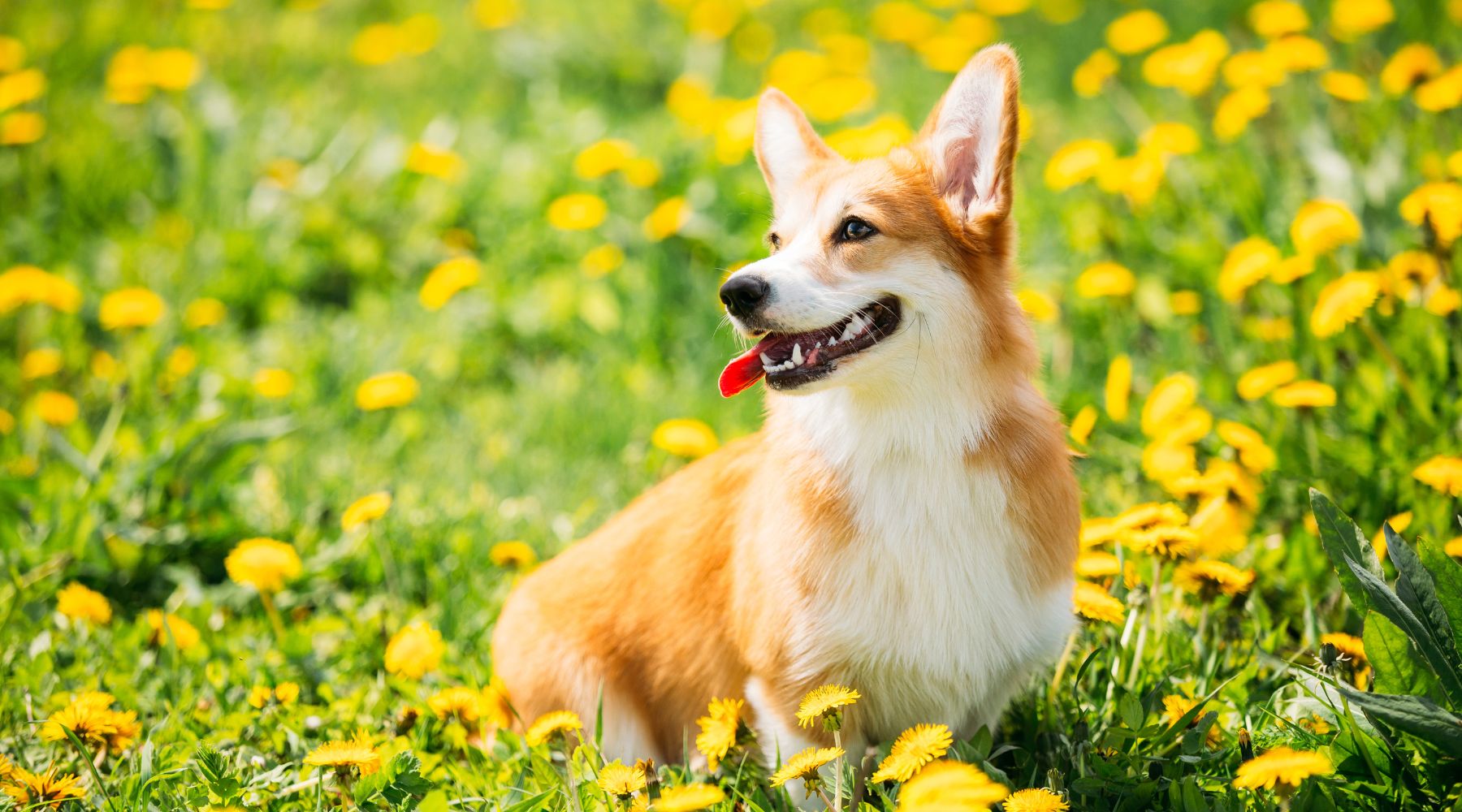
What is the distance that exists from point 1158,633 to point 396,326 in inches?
134

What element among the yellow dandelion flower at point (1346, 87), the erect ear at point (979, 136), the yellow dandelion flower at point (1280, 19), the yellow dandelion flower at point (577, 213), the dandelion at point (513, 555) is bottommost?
the dandelion at point (513, 555)

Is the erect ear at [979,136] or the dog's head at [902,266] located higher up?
the erect ear at [979,136]

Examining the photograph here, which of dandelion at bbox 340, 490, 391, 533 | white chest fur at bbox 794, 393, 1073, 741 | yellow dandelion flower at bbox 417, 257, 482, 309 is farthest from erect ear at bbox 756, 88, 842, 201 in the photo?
yellow dandelion flower at bbox 417, 257, 482, 309

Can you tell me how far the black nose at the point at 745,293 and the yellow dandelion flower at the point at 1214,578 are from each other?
1141 mm

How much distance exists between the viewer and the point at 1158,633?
2.62m

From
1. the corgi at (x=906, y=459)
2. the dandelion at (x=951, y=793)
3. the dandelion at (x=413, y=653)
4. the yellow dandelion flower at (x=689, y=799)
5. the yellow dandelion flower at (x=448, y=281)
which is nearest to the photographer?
the dandelion at (x=951, y=793)

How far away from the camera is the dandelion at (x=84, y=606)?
295 centimetres

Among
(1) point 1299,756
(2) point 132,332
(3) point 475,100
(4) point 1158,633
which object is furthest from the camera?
(3) point 475,100

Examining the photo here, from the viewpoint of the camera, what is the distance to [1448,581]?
208cm

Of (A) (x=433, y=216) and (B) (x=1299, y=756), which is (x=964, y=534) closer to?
(B) (x=1299, y=756)

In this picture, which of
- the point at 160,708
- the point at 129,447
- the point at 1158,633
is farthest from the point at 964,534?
the point at 129,447

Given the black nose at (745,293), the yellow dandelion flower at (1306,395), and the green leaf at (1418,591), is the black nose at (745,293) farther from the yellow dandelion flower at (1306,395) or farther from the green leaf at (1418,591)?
the yellow dandelion flower at (1306,395)

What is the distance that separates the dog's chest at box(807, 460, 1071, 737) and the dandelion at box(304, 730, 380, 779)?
0.86 m

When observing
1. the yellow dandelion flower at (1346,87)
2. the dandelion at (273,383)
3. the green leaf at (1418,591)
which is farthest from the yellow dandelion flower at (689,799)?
the yellow dandelion flower at (1346,87)
